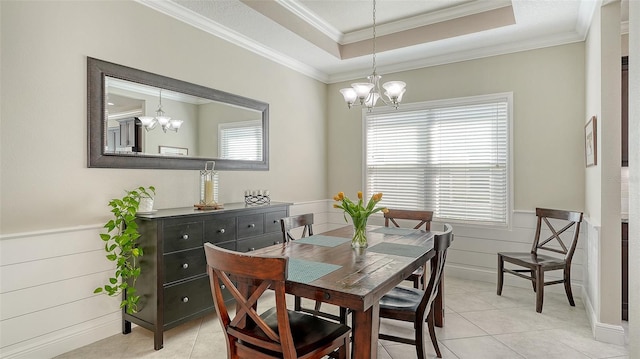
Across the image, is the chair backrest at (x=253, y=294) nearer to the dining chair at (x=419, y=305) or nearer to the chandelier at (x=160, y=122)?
the dining chair at (x=419, y=305)

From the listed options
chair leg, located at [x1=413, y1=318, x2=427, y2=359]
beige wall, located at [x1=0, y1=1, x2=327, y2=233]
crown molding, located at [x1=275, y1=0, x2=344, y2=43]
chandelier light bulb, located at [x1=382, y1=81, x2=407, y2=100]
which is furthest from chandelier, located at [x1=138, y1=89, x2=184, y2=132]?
chair leg, located at [x1=413, y1=318, x2=427, y2=359]

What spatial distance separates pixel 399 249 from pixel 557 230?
2461 mm

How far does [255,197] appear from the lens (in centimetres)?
355

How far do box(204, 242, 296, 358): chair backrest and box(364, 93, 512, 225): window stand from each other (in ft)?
10.6

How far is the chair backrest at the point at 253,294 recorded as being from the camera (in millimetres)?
1469

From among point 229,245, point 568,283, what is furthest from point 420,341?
point 568,283

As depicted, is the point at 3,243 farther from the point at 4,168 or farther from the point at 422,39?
the point at 422,39

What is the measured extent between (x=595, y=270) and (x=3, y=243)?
4272mm

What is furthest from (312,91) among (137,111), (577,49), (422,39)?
(577,49)

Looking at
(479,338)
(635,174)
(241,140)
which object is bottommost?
(479,338)

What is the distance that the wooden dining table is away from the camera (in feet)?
5.34

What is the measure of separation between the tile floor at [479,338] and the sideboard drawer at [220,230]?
0.74 m

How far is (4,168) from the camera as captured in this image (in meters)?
2.16

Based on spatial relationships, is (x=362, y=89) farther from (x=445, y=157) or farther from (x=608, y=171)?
(x=445, y=157)
